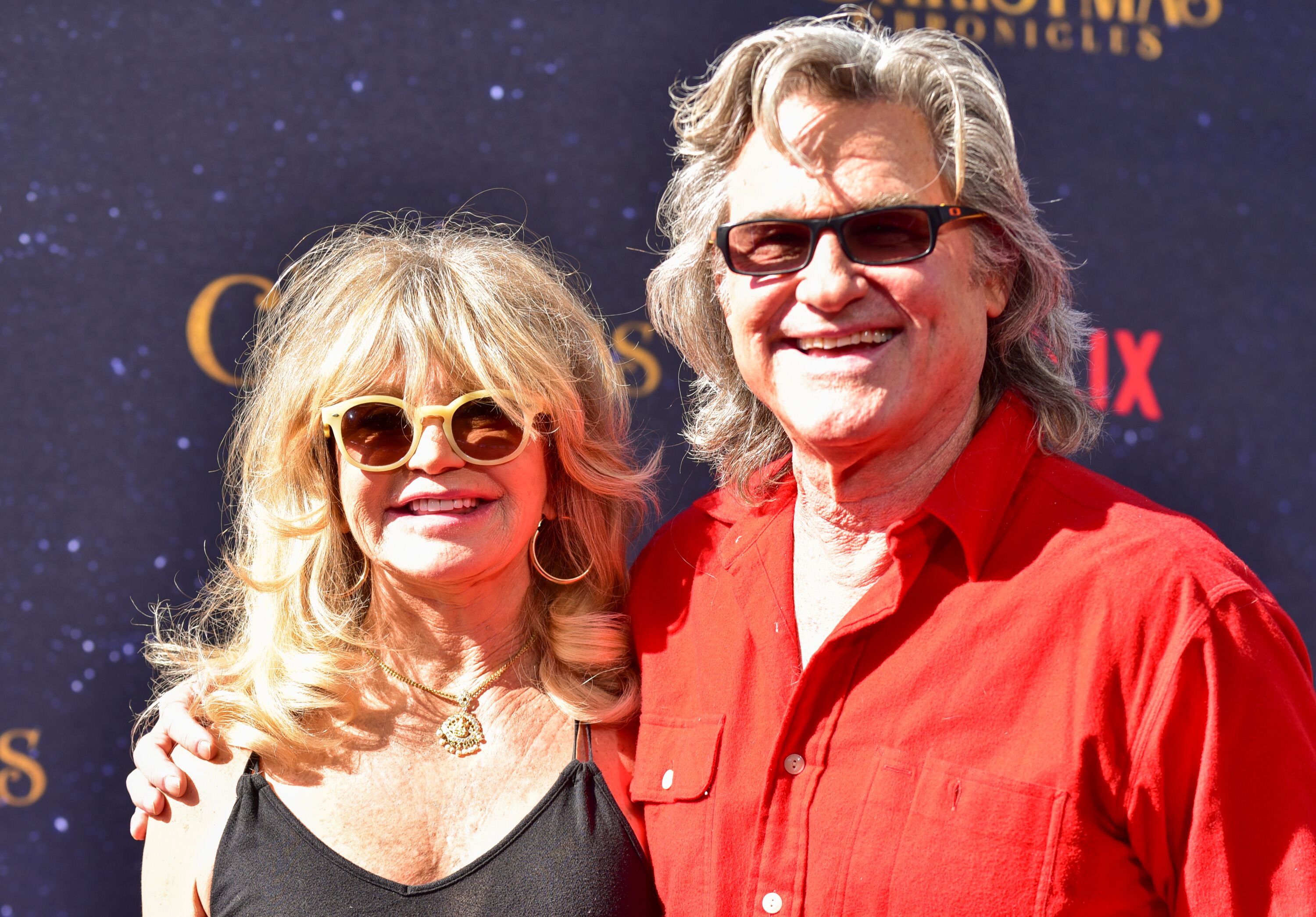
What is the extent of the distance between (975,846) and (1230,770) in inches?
12.1

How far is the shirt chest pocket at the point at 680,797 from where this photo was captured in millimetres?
1591

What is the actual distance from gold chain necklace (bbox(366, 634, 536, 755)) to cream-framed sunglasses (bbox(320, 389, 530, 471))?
0.38 metres

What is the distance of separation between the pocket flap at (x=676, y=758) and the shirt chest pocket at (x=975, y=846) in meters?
0.32

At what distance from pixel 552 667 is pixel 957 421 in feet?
2.59

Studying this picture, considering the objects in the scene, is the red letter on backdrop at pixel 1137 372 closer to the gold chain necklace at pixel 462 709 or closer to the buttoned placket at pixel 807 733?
the buttoned placket at pixel 807 733

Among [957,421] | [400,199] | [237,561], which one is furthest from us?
[400,199]

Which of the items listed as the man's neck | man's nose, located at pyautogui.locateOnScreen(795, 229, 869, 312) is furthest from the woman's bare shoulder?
man's nose, located at pyautogui.locateOnScreen(795, 229, 869, 312)

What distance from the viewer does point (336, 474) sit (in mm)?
1921

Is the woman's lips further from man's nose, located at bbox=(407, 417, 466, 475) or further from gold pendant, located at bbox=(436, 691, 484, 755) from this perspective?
gold pendant, located at bbox=(436, 691, 484, 755)

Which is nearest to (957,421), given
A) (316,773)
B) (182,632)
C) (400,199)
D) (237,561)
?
(316,773)

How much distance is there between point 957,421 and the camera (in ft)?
5.53

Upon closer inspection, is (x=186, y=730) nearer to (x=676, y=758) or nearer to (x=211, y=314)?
(x=676, y=758)

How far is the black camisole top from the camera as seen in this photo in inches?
64.5

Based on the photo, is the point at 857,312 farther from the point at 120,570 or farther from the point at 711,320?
the point at 120,570
